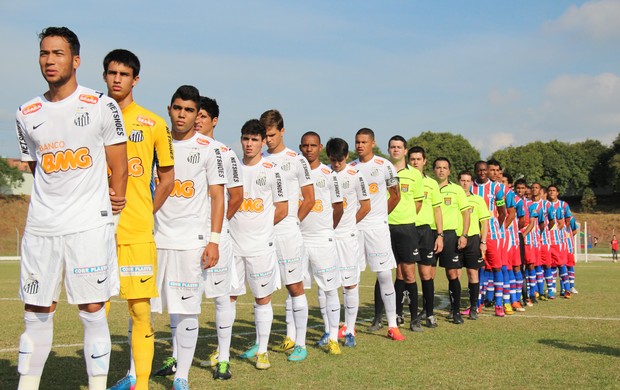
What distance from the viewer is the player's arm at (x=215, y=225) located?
640 cm

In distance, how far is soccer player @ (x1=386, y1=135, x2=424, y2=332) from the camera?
Answer: 443 inches

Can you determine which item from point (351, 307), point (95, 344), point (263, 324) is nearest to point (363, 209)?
point (351, 307)

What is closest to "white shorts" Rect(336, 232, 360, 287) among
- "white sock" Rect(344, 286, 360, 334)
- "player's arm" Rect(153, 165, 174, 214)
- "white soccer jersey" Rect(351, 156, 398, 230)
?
"white sock" Rect(344, 286, 360, 334)

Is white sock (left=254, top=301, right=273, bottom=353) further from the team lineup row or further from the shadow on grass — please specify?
the shadow on grass

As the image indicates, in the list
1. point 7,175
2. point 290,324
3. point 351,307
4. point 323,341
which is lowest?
point 323,341

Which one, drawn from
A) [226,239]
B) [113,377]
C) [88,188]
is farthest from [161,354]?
[88,188]

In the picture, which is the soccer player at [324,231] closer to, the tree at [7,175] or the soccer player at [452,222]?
the soccer player at [452,222]

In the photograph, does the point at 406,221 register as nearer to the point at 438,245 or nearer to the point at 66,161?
the point at 438,245

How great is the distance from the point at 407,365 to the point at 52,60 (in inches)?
196

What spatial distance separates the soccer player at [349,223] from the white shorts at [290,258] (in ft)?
4.27

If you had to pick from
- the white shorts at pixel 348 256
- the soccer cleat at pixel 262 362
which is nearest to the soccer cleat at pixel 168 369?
the soccer cleat at pixel 262 362

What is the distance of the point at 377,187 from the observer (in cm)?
1040

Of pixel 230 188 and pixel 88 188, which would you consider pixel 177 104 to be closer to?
pixel 230 188

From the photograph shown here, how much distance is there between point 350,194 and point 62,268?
5.80 m
